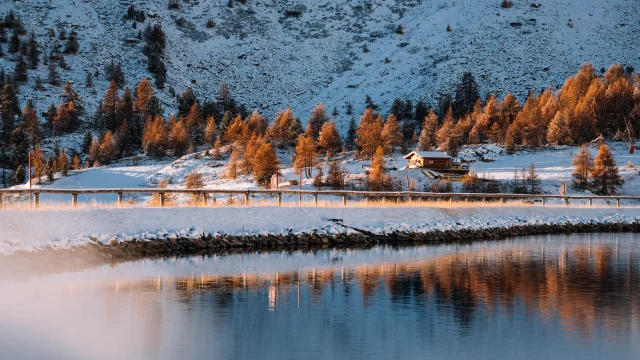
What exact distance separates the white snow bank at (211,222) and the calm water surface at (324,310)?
7.17ft

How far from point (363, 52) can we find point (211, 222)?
164m

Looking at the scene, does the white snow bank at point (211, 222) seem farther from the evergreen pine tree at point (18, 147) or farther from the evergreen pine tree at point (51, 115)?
the evergreen pine tree at point (51, 115)

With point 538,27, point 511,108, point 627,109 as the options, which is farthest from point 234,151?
point 538,27

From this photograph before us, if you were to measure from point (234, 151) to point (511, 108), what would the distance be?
55.6 m

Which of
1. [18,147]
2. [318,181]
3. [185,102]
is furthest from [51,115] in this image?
[318,181]

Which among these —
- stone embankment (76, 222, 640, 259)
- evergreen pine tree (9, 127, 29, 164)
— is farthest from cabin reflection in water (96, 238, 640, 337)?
evergreen pine tree (9, 127, 29, 164)

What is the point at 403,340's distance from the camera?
598 inches

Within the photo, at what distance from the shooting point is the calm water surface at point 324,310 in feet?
47.1

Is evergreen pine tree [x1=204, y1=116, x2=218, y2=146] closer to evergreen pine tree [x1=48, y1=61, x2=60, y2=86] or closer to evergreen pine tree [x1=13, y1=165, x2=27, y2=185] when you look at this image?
evergreen pine tree [x1=13, y1=165, x2=27, y2=185]

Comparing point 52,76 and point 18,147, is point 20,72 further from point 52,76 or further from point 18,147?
point 18,147

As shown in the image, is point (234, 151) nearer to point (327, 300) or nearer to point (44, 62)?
point (44, 62)

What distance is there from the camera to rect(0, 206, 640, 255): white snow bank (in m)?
26.2

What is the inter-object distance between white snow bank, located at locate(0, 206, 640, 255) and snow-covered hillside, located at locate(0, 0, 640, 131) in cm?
11435

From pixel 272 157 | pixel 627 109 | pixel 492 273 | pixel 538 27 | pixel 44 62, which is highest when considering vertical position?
pixel 538 27
